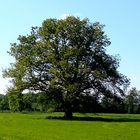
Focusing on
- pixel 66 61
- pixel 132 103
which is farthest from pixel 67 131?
pixel 132 103

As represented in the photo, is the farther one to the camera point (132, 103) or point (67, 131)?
point (132, 103)

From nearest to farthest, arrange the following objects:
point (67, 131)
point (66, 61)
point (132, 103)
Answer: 1. point (67, 131)
2. point (66, 61)
3. point (132, 103)

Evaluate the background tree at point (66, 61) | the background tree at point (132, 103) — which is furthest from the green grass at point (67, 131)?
the background tree at point (132, 103)

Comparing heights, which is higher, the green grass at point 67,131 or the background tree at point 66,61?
the background tree at point 66,61

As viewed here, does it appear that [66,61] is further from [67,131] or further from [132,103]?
[132,103]

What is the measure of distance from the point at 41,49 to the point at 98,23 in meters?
10.7

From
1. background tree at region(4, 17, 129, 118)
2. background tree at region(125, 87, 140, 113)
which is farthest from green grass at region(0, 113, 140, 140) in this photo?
background tree at region(125, 87, 140, 113)

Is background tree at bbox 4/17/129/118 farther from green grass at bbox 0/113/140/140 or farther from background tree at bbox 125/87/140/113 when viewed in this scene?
background tree at bbox 125/87/140/113

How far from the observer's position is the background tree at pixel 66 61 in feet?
245

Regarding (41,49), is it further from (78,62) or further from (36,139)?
(36,139)

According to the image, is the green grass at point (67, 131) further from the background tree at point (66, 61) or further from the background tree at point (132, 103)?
the background tree at point (132, 103)

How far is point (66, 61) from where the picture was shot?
74125 millimetres

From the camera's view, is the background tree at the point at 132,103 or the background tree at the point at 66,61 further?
the background tree at the point at 132,103

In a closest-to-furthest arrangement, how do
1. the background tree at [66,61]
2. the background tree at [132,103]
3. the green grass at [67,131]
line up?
the green grass at [67,131], the background tree at [66,61], the background tree at [132,103]
